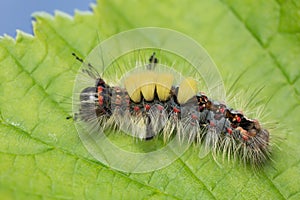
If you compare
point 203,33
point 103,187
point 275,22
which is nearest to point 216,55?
point 203,33

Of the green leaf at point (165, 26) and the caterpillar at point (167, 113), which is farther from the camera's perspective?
the caterpillar at point (167, 113)

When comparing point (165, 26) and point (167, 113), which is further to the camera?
point (167, 113)

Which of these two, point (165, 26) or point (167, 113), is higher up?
point (165, 26)

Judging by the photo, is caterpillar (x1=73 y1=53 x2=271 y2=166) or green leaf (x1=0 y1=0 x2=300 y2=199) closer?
green leaf (x1=0 y1=0 x2=300 y2=199)
